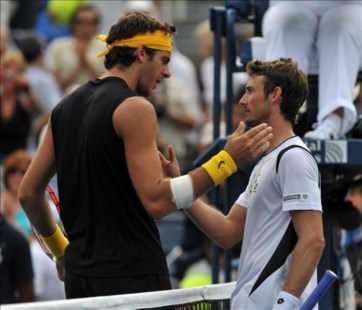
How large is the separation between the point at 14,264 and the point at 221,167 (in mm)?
4691

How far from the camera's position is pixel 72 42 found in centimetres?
1388

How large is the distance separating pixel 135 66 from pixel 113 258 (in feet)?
2.83

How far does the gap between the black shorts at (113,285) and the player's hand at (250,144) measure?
0.65 meters

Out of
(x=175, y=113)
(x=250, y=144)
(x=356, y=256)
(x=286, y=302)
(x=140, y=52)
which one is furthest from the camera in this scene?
(x=175, y=113)

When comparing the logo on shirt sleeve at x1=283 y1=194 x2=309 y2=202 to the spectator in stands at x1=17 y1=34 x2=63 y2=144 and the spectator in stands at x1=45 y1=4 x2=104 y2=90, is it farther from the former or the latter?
the spectator in stands at x1=45 y1=4 x2=104 y2=90

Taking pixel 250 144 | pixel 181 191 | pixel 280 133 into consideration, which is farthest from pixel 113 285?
pixel 280 133

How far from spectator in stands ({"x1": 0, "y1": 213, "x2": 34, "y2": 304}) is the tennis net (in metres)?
4.01

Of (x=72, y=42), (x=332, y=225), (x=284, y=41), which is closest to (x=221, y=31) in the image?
(x=284, y=41)

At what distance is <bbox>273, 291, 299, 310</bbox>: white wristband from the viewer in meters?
5.50

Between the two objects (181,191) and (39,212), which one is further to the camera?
(39,212)

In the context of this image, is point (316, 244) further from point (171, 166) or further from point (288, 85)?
point (171, 166)

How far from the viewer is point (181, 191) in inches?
225

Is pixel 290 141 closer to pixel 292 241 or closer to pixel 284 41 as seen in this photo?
pixel 292 241

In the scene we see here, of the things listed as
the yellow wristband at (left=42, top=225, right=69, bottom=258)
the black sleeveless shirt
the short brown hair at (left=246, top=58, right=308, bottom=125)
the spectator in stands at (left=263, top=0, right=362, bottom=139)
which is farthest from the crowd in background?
the short brown hair at (left=246, top=58, right=308, bottom=125)
